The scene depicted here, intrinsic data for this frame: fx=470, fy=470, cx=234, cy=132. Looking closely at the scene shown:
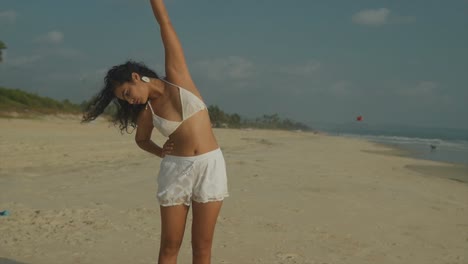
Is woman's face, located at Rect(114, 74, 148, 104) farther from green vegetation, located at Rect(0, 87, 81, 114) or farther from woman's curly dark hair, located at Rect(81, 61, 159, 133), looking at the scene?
green vegetation, located at Rect(0, 87, 81, 114)

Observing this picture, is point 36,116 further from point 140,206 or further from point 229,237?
point 229,237

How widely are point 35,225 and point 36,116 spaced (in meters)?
22.5

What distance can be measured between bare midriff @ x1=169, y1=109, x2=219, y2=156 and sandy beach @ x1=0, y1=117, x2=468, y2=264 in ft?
5.89

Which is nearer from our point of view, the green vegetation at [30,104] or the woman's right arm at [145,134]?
the woman's right arm at [145,134]

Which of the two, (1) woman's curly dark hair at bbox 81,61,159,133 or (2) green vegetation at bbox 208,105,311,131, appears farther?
(2) green vegetation at bbox 208,105,311,131

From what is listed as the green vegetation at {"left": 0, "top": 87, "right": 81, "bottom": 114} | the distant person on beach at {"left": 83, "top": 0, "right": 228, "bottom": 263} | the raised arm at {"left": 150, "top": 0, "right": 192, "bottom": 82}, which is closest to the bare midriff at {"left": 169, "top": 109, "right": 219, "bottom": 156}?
the distant person on beach at {"left": 83, "top": 0, "right": 228, "bottom": 263}

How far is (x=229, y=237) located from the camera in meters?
5.06

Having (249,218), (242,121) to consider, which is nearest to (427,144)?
(242,121)

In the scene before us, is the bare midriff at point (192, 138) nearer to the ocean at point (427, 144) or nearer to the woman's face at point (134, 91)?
the woman's face at point (134, 91)

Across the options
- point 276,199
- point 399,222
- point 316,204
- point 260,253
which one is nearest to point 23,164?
point 276,199

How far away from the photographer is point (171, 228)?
117 inches

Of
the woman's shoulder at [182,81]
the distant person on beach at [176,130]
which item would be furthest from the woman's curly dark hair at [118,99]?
the woman's shoulder at [182,81]

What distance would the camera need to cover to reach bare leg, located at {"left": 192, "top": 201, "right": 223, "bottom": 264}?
2947 millimetres

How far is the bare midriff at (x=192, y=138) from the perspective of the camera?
2879 mm
